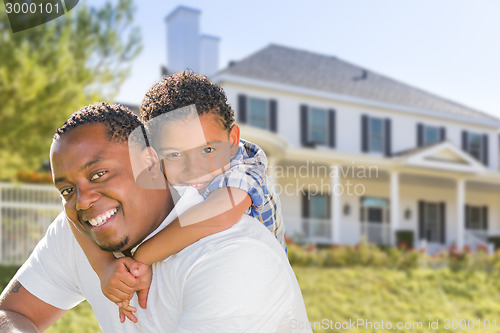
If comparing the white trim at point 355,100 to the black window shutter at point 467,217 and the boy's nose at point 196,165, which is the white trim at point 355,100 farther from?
Result: the boy's nose at point 196,165

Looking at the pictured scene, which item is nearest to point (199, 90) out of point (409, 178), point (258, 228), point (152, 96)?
point (152, 96)

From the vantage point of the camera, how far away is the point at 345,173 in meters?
18.7

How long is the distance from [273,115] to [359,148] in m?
3.74

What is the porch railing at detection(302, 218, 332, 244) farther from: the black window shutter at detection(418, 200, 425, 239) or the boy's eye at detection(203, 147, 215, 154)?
the boy's eye at detection(203, 147, 215, 154)

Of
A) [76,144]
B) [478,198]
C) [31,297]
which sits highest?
[76,144]

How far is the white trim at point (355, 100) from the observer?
16.9 meters

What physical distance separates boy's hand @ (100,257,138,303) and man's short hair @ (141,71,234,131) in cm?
61

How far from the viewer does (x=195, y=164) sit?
80.0 inches

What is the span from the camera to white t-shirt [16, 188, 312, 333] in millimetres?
1408

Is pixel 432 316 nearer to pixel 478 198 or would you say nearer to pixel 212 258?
pixel 212 258

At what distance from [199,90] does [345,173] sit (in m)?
17.0

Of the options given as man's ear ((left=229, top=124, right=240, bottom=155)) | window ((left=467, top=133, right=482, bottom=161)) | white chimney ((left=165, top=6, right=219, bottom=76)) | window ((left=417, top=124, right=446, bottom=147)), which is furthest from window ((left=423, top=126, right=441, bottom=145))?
man's ear ((left=229, top=124, right=240, bottom=155))

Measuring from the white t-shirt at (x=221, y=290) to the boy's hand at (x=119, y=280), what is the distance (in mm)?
54

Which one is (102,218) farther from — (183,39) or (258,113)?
(183,39)
